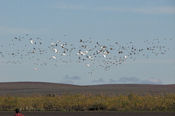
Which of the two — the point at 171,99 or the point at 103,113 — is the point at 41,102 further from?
the point at 171,99

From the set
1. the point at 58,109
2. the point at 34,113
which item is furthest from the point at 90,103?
the point at 34,113

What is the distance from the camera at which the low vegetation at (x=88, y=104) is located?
199 feet

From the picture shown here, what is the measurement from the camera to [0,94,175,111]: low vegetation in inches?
2391

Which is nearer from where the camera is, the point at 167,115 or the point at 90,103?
the point at 167,115

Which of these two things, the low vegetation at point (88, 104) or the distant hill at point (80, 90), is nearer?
Answer: the low vegetation at point (88, 104)

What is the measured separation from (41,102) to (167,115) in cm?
1345

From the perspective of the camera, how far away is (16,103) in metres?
62.2

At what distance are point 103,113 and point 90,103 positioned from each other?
412 cm

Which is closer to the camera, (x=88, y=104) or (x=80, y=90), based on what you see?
(x=88, y=104)

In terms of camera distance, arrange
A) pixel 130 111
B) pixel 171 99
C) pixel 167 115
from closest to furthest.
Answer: pixel 167 115
pixel 130 111
pixel 171 99

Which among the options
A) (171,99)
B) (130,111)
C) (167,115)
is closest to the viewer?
(167,115)

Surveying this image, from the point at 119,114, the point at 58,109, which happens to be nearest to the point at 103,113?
the point at 119,114

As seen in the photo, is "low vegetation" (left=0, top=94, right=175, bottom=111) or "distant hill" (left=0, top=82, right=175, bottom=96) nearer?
"low vegetation" (left=0, top=94, right=175, bottom=111)

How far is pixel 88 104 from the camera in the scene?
61.2 meters
